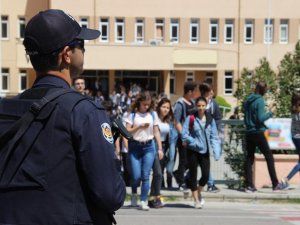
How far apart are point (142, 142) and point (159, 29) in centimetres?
4025

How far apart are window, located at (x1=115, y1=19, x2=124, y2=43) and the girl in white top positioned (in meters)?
39.5

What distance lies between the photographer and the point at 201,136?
9.95 metres

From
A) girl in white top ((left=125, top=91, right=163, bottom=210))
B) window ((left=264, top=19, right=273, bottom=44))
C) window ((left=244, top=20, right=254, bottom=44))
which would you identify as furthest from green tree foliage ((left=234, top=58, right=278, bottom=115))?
window ((left=244, top=20, right=254, bottom=44))

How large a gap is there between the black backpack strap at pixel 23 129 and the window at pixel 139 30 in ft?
154

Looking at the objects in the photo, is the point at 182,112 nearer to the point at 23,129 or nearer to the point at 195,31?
the point at 23,129

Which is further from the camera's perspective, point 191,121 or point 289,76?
point 289,76

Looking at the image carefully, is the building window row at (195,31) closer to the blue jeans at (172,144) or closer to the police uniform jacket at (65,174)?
the blue jeans at (172,144)

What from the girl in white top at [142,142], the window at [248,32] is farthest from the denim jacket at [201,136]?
the window at [248,32]

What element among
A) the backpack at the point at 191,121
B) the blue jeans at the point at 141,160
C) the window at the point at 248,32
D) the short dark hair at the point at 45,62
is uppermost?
the window at the point at 248,32

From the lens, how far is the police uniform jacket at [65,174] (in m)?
2.76

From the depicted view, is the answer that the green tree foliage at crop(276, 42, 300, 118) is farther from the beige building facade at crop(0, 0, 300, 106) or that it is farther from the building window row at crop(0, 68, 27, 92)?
the building window row at crop(0, 68, 27, 92)

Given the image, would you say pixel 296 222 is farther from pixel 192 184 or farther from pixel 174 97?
pixel 174 97

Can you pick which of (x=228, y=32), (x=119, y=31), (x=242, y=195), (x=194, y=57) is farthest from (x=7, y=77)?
(x=242, y=195)

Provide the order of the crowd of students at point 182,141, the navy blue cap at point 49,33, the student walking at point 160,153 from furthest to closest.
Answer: the student walking at point 160,153
the crowd of students at point 182,141
the navy blue cap at point 49,33
